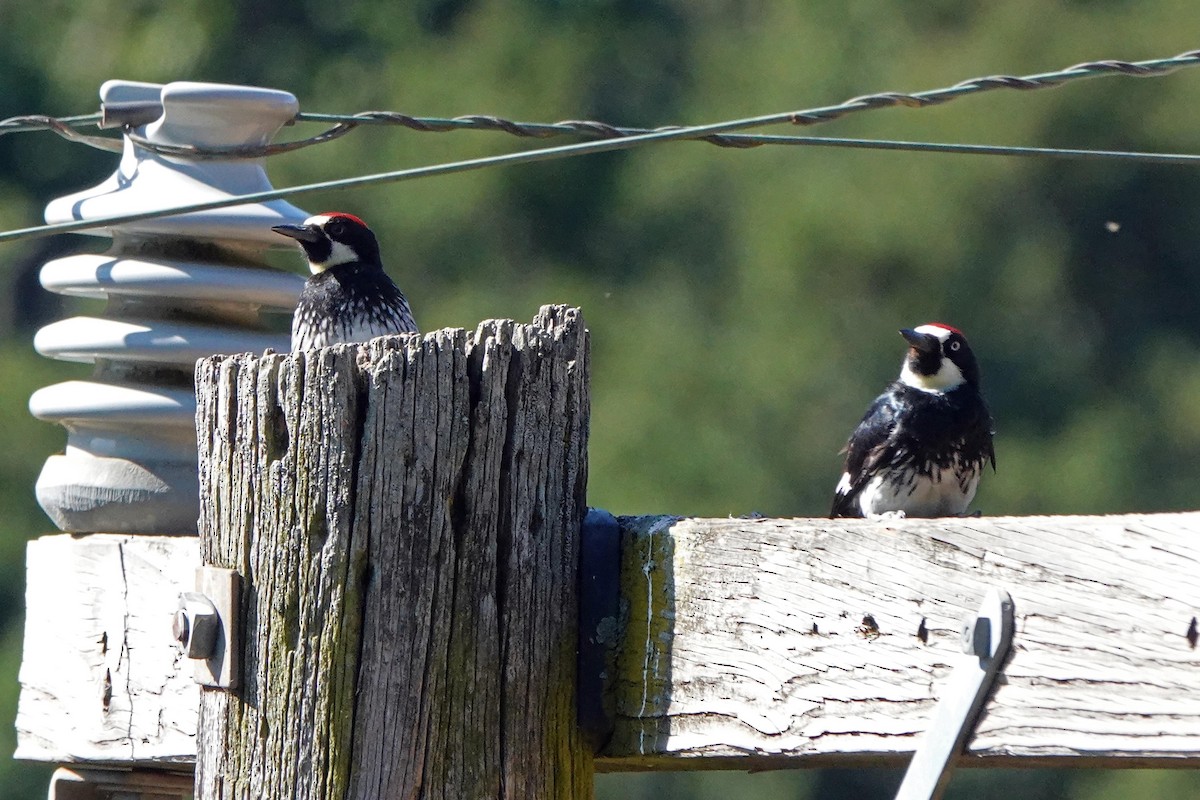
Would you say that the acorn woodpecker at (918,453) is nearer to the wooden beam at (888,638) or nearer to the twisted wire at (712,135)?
the twisted wire at (712,135)

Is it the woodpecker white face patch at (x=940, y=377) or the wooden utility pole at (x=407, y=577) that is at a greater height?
the woodpecker white face patch at (x=940, y=377)

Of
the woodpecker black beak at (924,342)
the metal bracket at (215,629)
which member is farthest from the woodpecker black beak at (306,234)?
the metal bracket at (215,629)

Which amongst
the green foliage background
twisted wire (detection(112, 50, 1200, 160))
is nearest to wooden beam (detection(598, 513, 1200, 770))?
twisted wire (detection(112, 50, 1200, 160))

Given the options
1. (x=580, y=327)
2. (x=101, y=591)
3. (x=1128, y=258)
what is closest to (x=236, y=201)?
(x=101, y=591)

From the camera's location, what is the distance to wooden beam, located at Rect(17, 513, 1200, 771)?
1.57 metres

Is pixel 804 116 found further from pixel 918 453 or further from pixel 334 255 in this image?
pixel 334 255

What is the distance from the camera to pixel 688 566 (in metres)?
1.98

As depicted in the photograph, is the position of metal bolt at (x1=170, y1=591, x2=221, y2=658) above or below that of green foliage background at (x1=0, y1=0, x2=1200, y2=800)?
below

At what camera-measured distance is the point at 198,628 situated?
205 centimetres

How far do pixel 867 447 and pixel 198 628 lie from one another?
7.15ft

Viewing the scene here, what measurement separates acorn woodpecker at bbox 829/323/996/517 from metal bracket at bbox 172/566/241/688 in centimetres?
212

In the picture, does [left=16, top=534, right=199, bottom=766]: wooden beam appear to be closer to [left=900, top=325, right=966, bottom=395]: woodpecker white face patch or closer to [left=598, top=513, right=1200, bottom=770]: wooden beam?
[left=598, top=513, right=1200, bottom=770]: wooden beam

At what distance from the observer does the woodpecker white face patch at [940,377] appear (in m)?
4.12

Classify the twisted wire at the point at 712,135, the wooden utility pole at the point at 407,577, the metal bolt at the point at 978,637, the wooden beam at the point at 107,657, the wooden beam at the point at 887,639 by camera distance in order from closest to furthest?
1. the wooden beam at the point at 887,639
2. the metal bolt at the point at 978,637
3. the wooden utility pole at the point at 407,577
4. the wooden beam at the point at 107,657
5. the twisted wire at the point at 712,135
